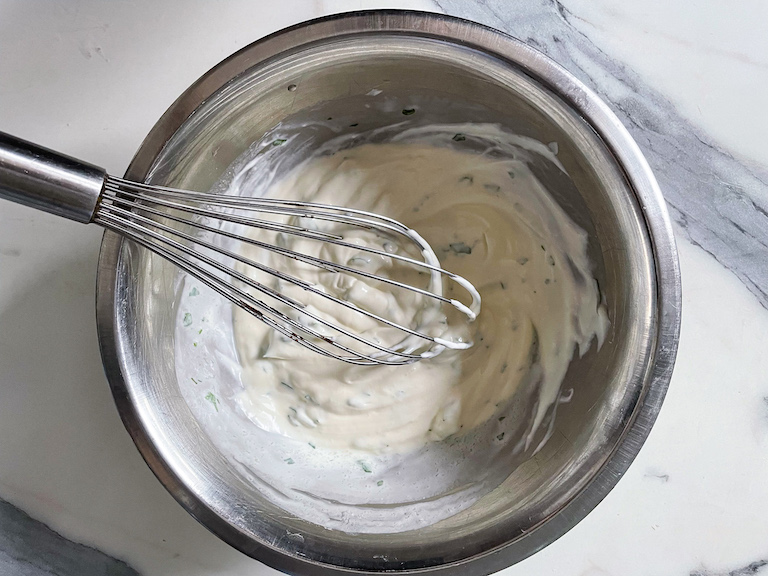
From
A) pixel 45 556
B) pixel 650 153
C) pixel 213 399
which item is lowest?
pixel 45 556

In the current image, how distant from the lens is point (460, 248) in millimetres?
899

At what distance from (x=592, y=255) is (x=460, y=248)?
203 millimetres

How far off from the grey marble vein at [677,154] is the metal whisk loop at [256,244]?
1.02ft

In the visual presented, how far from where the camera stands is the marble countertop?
0.86 meters

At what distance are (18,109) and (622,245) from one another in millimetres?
806

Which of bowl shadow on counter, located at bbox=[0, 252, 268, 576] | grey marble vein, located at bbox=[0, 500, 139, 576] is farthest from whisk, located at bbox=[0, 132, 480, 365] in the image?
grey marble vein, located at bbox=[0, 500, 139, 576]

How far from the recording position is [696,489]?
86cm

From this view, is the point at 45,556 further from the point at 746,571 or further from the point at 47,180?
the point at 746,571

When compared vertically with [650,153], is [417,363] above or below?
below

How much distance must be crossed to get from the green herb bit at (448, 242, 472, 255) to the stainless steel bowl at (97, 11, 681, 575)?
0.61ft

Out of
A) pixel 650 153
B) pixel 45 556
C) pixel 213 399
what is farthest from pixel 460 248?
pixel 45 556

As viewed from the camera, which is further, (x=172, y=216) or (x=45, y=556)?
(x=45, y=556)

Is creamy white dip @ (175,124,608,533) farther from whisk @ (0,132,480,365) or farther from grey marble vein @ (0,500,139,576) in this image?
grey marble vein @ (0,500,139,576)

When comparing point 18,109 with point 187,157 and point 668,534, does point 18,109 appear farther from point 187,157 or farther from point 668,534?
point 668,534
